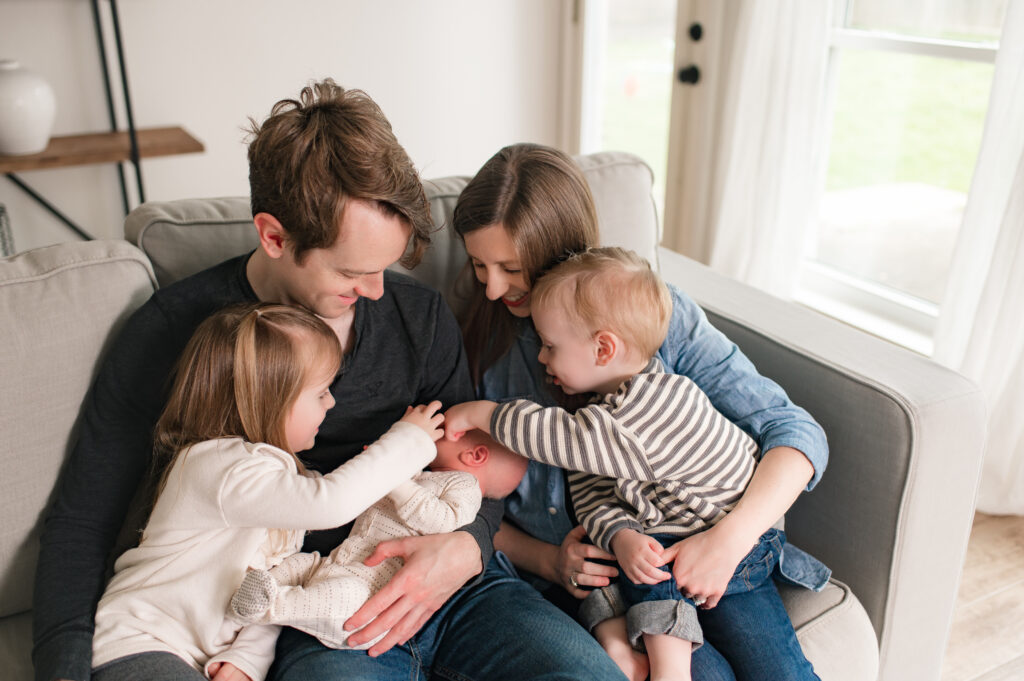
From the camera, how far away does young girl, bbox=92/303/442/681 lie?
1.04 meters

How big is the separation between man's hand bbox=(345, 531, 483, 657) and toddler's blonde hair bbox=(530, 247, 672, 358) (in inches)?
14.4

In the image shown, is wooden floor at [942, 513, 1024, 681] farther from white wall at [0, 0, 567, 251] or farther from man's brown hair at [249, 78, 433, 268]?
white wall at [0, 0, 567, 251]

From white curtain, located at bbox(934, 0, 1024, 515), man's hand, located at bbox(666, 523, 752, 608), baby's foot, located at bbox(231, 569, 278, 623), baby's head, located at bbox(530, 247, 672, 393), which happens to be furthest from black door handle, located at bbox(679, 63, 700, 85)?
baby's foot, located at bbox(231, 569, 278, 623)

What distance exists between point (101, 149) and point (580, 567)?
7.00 feet

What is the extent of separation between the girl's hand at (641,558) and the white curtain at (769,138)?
69.5 inches

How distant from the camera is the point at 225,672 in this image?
1.04 metres

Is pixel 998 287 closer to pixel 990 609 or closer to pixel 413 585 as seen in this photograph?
pixel 990 609

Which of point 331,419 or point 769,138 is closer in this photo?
point 331,419

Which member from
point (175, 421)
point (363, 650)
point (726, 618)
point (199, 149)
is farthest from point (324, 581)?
point (199, 149)

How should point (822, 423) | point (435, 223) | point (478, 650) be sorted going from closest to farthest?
point (478, 650)
point (822, 423)
point (435, 223)

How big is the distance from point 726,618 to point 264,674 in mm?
641

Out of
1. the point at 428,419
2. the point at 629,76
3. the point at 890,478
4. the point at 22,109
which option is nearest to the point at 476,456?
the point at 428,419

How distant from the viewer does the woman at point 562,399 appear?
1188 millimetres

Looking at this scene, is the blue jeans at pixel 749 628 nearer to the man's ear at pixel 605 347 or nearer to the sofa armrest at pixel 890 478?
the sofa armrest at pixel 890 478
